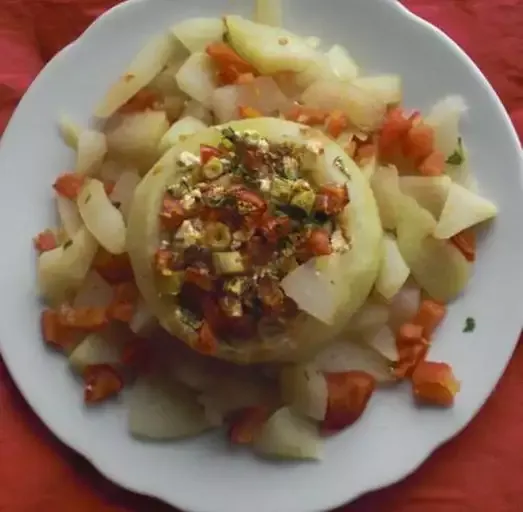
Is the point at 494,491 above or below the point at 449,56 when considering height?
below

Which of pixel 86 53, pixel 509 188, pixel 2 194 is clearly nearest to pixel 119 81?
pixel 86 53

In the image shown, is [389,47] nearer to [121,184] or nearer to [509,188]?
[509,188]

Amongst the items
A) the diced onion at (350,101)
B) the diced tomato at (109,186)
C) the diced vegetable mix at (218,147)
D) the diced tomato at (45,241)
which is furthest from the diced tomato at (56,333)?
the diced onion at (350,101)

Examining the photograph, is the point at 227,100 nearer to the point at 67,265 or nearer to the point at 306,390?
the point at 67,265

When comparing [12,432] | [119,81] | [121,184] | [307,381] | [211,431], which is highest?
[119,81]

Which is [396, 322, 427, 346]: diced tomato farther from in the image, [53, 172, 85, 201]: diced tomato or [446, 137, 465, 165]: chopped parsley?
[53, 172, 85, 201]: diced tomato

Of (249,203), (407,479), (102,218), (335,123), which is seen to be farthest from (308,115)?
(407,479)
